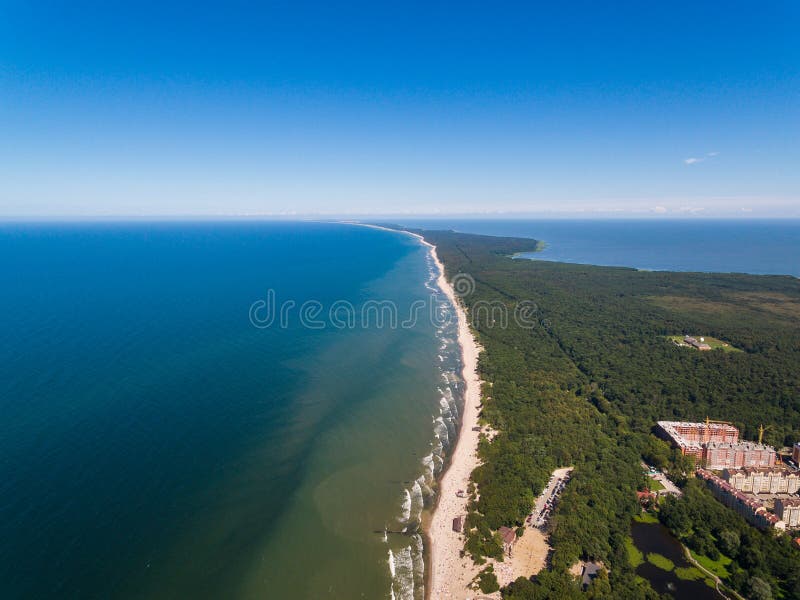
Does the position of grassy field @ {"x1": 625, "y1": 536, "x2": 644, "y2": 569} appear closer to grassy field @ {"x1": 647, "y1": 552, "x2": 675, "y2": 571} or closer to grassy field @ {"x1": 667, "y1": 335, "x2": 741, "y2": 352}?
grassy field @ {"x1": 647, "y1": 552, "x2": 675, "y2": 571}

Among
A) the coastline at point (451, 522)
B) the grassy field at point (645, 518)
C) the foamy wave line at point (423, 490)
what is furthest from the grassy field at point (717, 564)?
the foamy wave line at point (423, 490)

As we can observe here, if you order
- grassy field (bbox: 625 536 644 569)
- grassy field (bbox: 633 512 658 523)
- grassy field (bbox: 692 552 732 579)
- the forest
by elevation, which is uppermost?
the forest

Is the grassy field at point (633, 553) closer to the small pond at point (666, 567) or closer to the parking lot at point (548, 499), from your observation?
the small pond at point (666, 567)

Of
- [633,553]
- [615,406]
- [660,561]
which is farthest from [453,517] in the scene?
[615,406]

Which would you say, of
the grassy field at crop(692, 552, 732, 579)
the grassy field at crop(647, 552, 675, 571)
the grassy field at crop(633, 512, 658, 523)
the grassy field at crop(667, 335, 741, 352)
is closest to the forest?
the grassy field at crop(692, 552, 732, 579)

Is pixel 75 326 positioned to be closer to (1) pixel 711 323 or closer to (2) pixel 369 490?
(2) pixel 369 490

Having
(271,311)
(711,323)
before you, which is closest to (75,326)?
(271,311)
